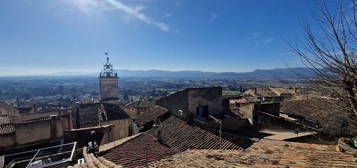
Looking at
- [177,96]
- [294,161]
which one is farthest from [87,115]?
[294,161]

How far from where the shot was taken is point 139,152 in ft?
27.8

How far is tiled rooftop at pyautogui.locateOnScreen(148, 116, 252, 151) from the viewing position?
958 centimetres

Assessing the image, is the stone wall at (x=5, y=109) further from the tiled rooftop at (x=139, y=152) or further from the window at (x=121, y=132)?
the tiled rooftop at (x=139, y=152)

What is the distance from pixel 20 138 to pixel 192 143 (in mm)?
13467

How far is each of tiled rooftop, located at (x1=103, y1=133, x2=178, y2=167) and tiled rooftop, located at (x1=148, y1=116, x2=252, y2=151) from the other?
0.92 meters

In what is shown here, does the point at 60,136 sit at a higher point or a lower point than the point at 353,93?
lower

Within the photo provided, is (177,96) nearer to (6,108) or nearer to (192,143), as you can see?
(192,143)

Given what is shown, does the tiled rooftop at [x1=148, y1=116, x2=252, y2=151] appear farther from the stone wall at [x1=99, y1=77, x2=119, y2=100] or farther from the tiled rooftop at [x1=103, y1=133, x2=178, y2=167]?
the stone wall at [x1=99, y1=77, x2=119, y2=100]

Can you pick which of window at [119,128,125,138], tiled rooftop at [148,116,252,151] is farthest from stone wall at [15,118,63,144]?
tiled rooftop at [148,116,252,151]

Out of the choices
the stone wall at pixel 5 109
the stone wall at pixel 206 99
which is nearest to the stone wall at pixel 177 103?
the stone wall at pixel 206 99

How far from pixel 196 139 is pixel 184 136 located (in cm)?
93

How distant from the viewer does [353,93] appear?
3.63 meters

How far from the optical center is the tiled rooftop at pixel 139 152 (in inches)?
290

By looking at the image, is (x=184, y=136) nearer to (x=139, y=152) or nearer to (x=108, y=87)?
(x=139, y=152)
